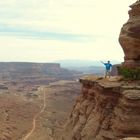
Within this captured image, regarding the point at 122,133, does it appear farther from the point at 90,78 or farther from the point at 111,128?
the point at 90,78

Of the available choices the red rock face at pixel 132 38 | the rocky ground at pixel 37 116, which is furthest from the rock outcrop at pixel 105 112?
the rocky ground at pixel 37 116

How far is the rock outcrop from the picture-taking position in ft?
138

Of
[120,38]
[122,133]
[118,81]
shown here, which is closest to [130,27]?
[120,38]

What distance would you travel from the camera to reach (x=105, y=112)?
4641cm

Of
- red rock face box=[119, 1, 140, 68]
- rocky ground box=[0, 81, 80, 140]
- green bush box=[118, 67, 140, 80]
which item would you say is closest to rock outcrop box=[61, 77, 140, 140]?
green bush box=[118, 67, 140, 80]

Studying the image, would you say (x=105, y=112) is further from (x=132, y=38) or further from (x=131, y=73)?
(x=132, y=38)

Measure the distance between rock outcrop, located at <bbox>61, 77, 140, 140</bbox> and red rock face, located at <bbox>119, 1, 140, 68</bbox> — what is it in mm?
4506

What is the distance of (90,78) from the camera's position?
175ft

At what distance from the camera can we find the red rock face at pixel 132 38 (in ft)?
163

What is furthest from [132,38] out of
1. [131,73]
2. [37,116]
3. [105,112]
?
[37,116]

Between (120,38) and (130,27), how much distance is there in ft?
7.03

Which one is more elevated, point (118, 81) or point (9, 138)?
point (118, 81)

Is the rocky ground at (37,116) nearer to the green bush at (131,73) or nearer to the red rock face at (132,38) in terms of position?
the red rock face at (132,38)

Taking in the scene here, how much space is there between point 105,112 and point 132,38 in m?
10.1
